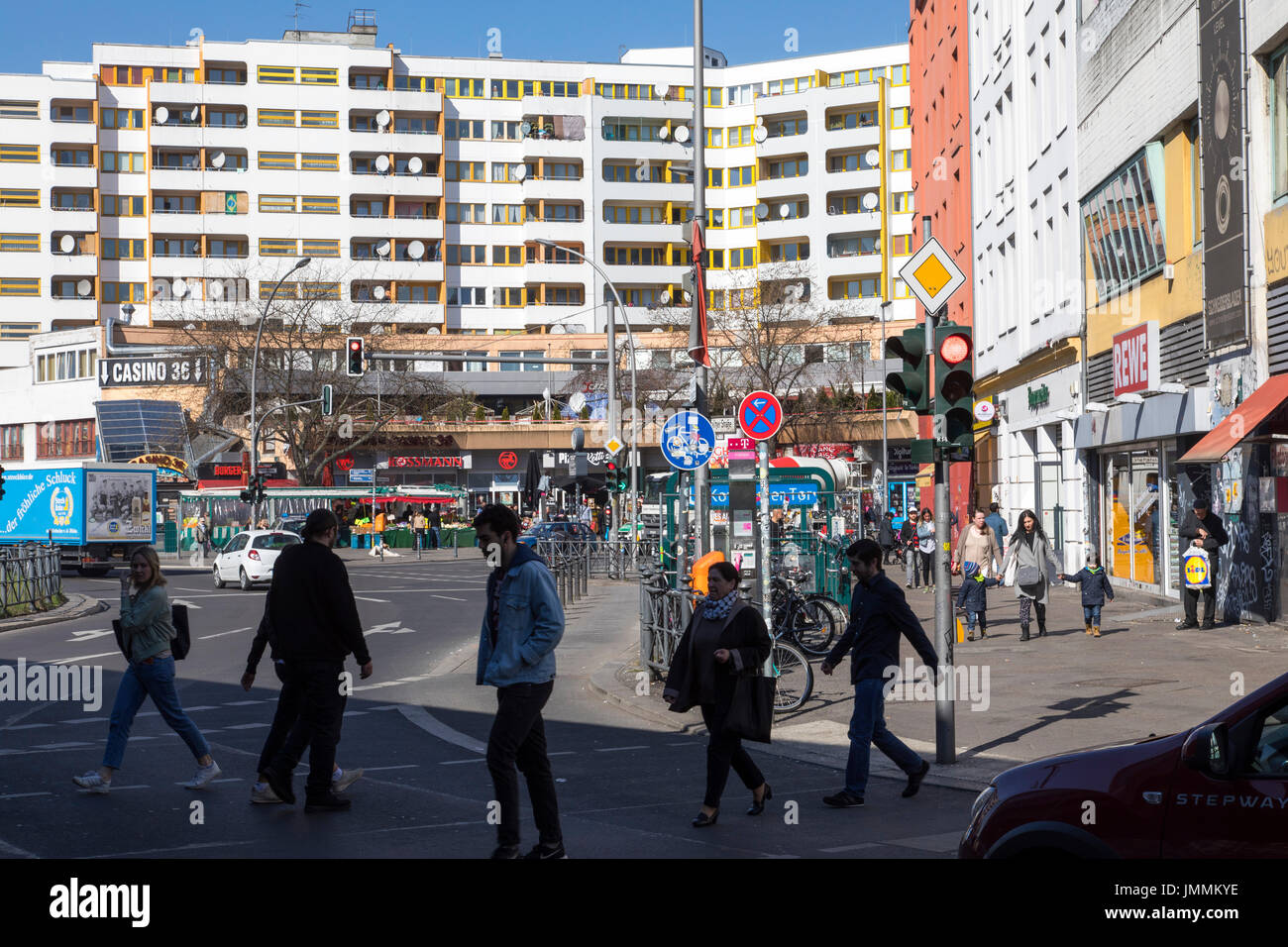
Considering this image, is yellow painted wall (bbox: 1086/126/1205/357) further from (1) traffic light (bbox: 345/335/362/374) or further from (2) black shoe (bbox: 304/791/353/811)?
(1) traffic light (bbox: 345/335/362/374)

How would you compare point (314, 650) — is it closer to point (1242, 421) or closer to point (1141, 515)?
point (1242, 421)

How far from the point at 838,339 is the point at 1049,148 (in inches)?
1568

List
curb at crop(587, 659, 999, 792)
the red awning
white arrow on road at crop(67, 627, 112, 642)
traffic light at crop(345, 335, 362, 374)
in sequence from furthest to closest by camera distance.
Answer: traffic light at crop(345, 335, 362, 374)
white arrow on road at crop(67, 627, 112, 642)
the red awning
curb at crop(587, 659, 999, 792)

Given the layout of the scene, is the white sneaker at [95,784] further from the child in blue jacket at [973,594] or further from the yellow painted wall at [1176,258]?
the yellow painted wall at [1176,258]

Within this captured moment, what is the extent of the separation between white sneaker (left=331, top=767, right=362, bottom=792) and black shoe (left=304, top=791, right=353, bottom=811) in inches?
10.7

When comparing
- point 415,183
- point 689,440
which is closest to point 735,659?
point 689,440

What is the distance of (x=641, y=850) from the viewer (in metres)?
7.89

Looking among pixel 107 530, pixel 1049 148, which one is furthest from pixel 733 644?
pixel 107 530

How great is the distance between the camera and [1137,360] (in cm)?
2423

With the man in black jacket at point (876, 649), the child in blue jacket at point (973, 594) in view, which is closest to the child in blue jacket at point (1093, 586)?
the child in blue jacket at point (973, 594)

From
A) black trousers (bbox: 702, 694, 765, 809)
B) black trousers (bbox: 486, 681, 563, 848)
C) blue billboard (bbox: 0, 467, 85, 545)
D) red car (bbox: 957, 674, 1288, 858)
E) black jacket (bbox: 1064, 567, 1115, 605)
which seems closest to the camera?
red car (bbox: 957, 674, 1288, 858)

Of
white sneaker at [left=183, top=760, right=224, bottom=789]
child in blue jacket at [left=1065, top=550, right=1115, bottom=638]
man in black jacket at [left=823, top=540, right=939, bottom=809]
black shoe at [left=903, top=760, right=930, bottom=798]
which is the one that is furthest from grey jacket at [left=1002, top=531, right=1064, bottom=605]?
white sneaker at [left=183, top=760, right=224, bottom=789]

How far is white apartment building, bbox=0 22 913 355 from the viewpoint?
265ft
